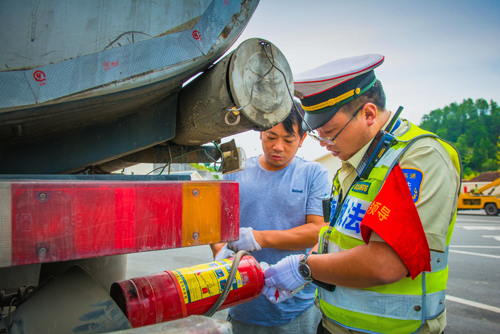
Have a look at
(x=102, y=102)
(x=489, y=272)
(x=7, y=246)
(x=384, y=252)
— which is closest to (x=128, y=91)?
(x=102, y=102)

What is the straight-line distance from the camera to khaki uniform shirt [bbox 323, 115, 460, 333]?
117cm

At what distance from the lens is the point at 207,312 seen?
129 centimetres

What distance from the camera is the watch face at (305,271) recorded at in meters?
1.50

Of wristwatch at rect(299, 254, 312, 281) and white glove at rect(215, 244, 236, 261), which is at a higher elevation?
wristwatch at rect(299, 254, 312, 281)

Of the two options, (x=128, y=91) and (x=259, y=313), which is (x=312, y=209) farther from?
(x=128, y=91)

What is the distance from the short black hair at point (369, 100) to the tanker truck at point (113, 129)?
13.3 inches

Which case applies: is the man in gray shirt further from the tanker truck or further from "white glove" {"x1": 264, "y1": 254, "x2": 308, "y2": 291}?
the tanker truck

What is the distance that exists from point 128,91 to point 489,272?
678cm

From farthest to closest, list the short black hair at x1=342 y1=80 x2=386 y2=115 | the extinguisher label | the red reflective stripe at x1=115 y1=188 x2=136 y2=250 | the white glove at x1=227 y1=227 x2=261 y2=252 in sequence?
the white glove at x1=227 y1=227 x2=261 y2=252 < the short black hair at x1=342 y1=80 x2=386 y2=115 < the extinguisher label < the red reflective stripe at x1=115 y1=188 x2=136 y2=250

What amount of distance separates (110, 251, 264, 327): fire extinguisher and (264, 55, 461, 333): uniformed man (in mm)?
226

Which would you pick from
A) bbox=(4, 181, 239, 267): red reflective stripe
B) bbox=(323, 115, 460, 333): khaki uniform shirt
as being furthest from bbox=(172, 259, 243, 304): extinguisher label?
bbox=(323, 115, 460, 333): khaki uniform shirt

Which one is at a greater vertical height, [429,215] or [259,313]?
[429,215]

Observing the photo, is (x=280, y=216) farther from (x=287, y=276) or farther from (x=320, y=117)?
(x=320, y=117)

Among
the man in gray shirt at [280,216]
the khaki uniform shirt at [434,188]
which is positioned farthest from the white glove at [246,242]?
the khaki uniform shirt at [434,188]
